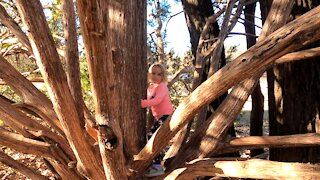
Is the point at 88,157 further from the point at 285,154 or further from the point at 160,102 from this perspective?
the point at 285,154

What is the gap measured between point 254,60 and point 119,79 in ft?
3.17

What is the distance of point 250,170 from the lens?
6.57 ft

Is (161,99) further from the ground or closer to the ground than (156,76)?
closer to the ground

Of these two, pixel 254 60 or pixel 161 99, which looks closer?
pixel 254 60

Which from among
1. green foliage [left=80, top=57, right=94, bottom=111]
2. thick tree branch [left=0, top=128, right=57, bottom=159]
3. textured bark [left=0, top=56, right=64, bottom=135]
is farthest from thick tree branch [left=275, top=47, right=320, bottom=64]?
green foliage [left=80, top=57, right=94, bottom=111]

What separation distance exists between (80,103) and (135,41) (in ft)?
1.87

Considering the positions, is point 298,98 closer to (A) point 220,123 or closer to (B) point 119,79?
(A) point 220,123

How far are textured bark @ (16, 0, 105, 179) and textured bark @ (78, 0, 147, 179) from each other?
0.79 feet

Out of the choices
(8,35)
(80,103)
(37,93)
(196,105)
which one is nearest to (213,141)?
(196,105)

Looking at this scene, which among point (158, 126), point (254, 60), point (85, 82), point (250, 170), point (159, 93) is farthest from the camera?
point (85, 82)

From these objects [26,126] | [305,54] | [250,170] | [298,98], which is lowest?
[250,170]

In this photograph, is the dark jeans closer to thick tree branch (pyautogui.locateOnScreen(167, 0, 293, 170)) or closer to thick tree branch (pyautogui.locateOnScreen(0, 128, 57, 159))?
thick tree branch (pyautogui.locateOnScreen(167, 0, 293, 170))

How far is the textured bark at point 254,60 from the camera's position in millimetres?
1784

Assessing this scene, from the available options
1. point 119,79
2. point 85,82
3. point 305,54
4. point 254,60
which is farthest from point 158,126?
point 85,82
